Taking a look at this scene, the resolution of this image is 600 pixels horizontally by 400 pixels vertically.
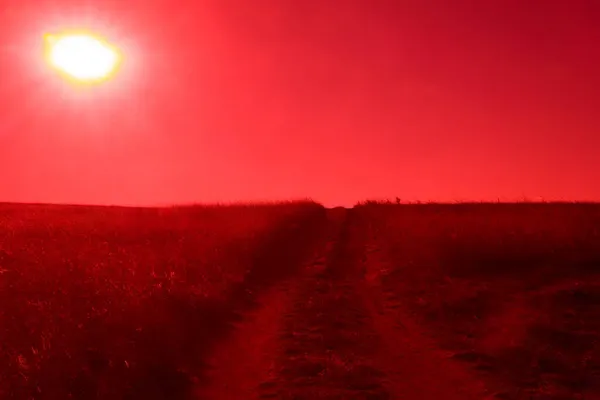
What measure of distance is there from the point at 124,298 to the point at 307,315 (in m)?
3.64

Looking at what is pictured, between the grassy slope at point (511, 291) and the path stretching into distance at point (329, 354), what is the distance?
604 mm

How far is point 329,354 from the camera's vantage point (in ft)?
34.7

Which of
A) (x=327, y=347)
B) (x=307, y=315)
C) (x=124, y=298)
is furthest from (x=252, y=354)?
(x=124, y=298)

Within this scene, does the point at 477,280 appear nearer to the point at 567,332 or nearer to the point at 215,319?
the point at 567,332

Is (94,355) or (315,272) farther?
(315,272)

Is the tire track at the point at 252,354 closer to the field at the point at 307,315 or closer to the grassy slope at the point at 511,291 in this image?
the field at the point at 307,315

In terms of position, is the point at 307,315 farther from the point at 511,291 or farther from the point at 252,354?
the point at 511,291

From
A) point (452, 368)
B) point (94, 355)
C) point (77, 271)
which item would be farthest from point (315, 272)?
point (94, 355)

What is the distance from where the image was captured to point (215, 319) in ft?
41.4

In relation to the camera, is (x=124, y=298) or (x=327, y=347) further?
(x=124, y=298)

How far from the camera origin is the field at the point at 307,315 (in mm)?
9180

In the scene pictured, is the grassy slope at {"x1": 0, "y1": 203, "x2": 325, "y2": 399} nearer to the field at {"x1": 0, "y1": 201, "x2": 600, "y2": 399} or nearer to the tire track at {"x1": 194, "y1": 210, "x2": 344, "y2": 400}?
the field at {"x1": 0, "y1": 201, "x2": 600, "y2": 399}

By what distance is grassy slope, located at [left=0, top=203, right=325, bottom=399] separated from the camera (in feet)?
29.0

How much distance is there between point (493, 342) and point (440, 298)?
2627mm
